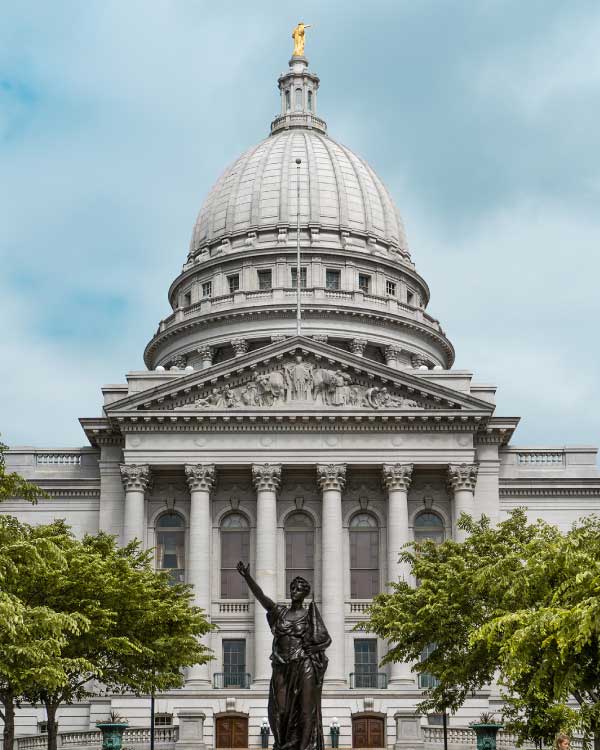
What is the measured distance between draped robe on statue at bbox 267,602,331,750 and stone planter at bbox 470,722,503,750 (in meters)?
27.1

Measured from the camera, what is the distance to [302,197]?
4114 inches

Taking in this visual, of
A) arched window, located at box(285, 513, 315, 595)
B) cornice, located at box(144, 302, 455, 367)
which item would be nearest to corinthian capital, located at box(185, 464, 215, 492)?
arched window, located at box(285, 513, 315, 595)

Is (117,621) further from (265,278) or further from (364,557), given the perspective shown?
(265,278)

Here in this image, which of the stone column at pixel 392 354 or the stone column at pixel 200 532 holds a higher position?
the stone column at pixel 392 354

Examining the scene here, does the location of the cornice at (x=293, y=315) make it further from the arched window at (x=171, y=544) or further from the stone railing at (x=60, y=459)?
the arched window at (x=171, y=544)

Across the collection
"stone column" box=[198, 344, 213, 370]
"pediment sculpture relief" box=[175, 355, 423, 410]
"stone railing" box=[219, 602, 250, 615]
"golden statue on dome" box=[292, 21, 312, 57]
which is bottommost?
"stone railing" box=[219, 602, 250, 615]

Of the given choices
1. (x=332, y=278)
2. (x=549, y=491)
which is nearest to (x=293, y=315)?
(x=332, y=278)

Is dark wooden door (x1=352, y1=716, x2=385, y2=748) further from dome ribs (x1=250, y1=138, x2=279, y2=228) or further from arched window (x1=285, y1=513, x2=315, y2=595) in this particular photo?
dome ribs (x1=250, y1=138, x2=279, y2=228)

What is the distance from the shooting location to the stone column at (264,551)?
229 ft

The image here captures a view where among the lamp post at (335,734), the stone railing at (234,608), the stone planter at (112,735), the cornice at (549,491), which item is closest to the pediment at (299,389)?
the cornice at (549,491)

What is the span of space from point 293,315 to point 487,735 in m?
48.4

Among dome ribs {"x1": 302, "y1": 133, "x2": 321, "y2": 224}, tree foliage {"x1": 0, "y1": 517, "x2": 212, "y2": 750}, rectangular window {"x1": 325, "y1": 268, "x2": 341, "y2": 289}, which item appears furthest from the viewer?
dome ribs {"x1": 302, "y1": 133, "x2": 321, "y2": 224}

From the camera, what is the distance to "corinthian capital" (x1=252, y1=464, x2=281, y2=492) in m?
72.4

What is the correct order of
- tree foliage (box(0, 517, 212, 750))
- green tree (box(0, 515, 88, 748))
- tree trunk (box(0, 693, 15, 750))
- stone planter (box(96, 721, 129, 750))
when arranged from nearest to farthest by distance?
green tree (box(0, 515, 88, 748)) < tree trunk (box(0, 693, 15, 750)) < tree foliage (box(0, 517, 212, 750)) < stone planter (box(96, 721, 129, 750))
